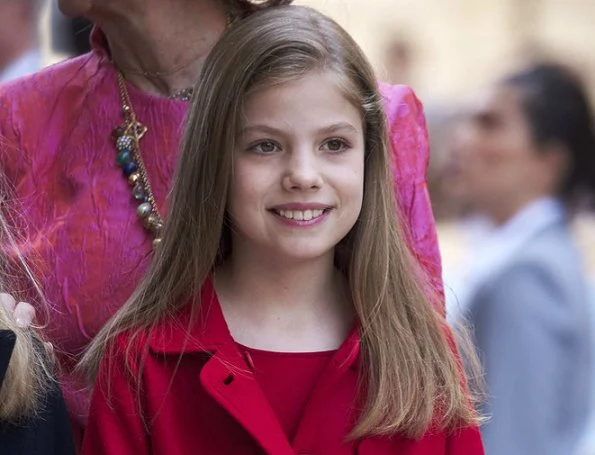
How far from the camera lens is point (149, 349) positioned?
2527 millimetres

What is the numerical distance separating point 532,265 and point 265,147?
2505 millimetres

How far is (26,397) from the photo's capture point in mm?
2410

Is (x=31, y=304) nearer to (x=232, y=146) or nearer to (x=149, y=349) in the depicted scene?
(x=149, y=349)

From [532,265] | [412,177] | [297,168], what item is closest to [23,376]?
[297,168]

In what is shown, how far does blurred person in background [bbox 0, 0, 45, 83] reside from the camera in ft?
13.7

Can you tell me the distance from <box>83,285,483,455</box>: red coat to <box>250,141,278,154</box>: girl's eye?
31 centimetres

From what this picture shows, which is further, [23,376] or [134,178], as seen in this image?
[134,178]

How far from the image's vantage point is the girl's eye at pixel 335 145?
2535 millimetres

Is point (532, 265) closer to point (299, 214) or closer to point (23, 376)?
point (299, 214)

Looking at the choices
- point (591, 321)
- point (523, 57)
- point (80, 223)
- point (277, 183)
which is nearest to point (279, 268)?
point (277, 183)

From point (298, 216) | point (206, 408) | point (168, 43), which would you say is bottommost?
point (206, 408)

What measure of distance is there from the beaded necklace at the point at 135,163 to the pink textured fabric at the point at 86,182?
0.01 meters

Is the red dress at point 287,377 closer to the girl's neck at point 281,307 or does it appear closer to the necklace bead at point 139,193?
the girl's neck at point 281,307

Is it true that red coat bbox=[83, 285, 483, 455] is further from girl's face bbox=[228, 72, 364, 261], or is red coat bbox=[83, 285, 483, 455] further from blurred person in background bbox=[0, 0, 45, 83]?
blurred person in background bbox=[0, 0, 45, 83]
